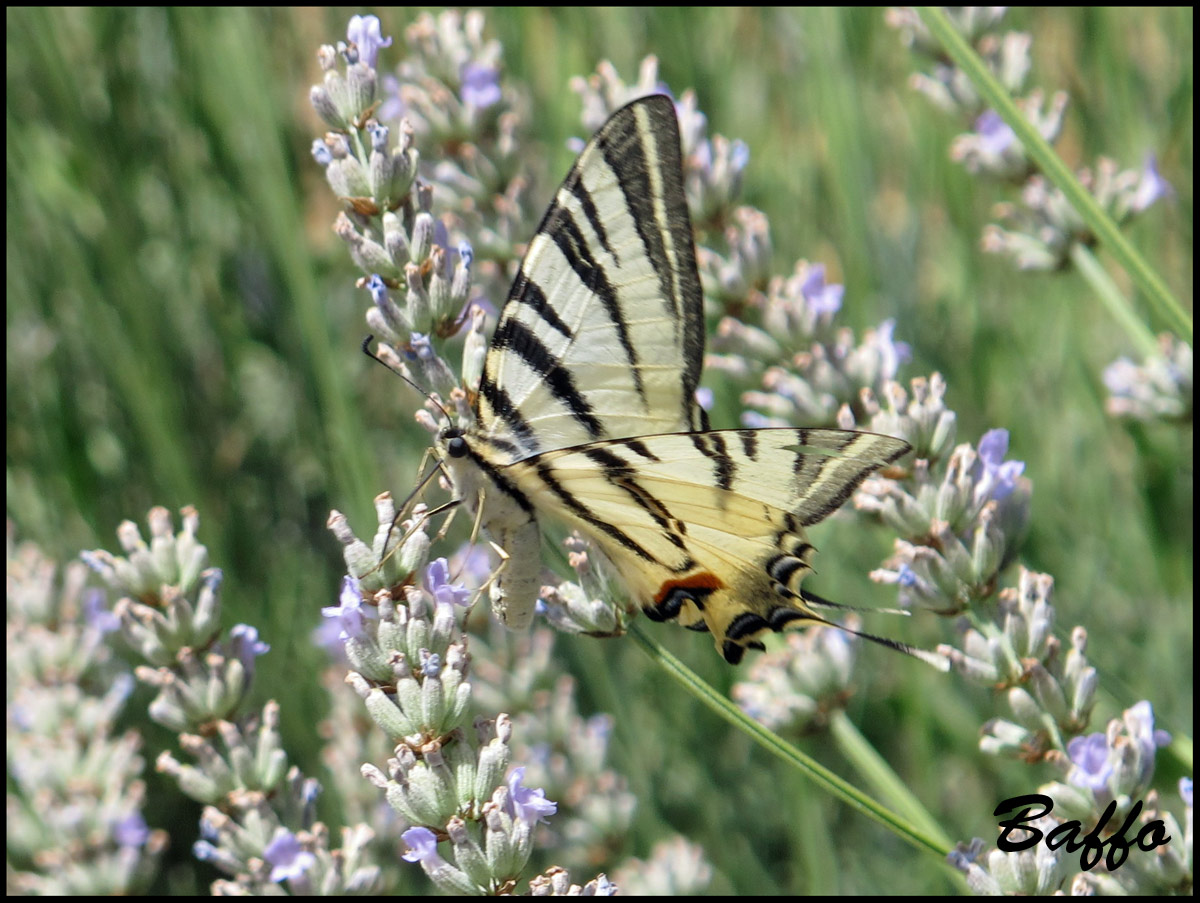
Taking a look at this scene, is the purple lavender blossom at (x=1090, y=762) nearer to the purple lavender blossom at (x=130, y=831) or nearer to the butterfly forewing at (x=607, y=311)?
the butterfly forewing at (x=607, y=311)

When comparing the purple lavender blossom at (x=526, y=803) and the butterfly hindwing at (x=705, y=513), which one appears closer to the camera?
the purple lavender blossom at (x=526, y=803)

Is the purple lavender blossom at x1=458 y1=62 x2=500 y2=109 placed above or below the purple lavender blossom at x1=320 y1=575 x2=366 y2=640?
above

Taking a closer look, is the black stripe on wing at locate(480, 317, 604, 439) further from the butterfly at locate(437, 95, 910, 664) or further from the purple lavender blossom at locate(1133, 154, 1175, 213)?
the purple lavender blossom at locate(1133, 154, 1175, 213)

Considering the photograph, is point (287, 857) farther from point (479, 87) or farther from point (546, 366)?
point (479, 87)

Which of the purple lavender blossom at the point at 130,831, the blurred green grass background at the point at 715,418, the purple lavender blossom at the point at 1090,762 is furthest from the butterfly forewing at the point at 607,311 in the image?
the purple lavender blossom at the point at 130,831

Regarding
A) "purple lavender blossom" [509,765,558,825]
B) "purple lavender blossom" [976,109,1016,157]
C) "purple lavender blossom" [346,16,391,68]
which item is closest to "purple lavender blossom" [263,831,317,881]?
"purple lavender blossom" [509,765,558,825]

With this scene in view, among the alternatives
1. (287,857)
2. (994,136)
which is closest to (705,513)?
(287,857)
